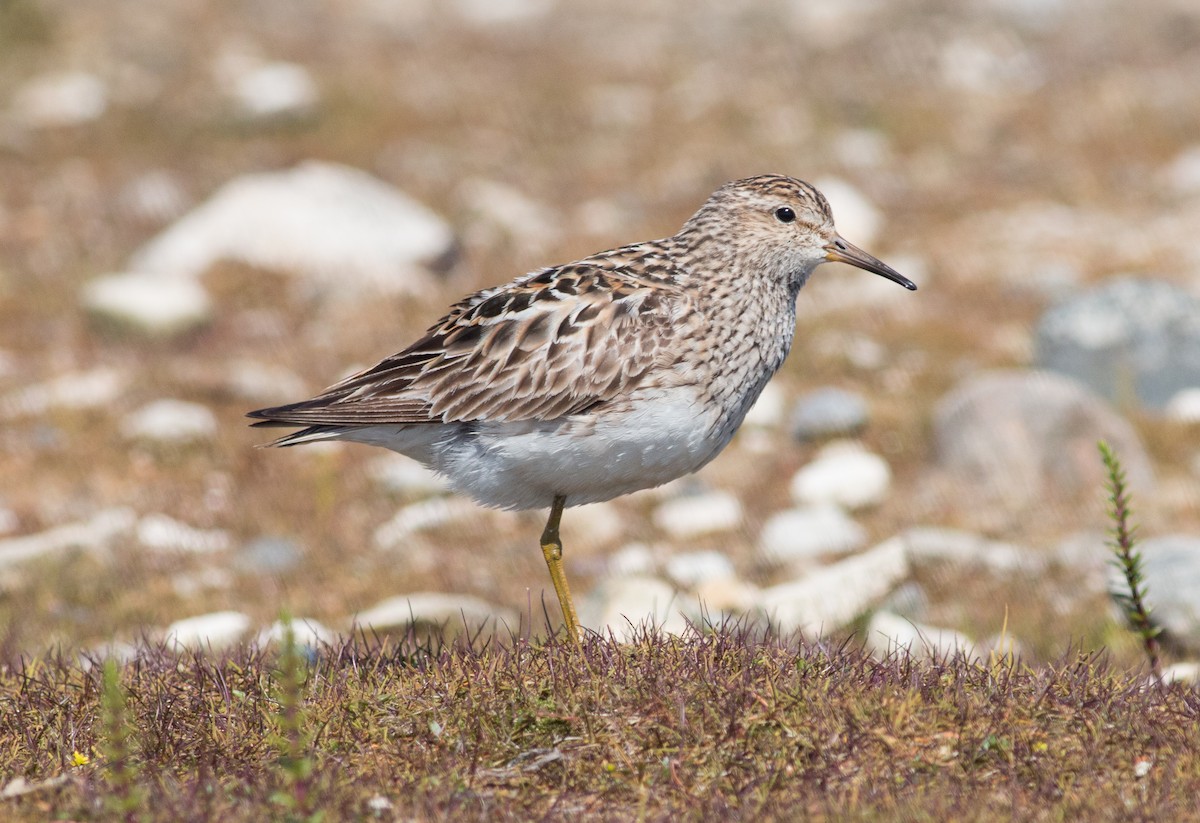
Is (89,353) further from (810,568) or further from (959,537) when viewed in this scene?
(959,537)

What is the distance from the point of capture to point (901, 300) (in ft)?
50.6

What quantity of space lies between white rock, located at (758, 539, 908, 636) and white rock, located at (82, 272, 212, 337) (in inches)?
300

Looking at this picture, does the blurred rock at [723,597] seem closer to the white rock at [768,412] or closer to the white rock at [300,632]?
the white rock at [300,632]

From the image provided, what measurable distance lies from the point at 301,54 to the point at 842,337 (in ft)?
37.8

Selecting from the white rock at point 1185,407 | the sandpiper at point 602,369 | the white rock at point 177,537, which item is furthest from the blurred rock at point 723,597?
the white rock at point 1185,407

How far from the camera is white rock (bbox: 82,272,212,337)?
14.5 m

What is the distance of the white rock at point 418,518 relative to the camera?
37.1 ft

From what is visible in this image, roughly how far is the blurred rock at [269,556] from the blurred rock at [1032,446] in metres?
5.24

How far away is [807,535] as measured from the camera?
1105cm

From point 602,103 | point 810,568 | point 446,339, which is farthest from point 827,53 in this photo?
point 446,339

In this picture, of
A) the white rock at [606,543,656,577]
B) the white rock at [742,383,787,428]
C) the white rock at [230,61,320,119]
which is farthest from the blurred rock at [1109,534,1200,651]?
the white rock at [230,61,320,119]

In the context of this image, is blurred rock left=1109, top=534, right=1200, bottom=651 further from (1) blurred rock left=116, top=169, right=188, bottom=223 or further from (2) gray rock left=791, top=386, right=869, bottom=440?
(1) blurred rock left=116, top=169, right=188, bottom=223

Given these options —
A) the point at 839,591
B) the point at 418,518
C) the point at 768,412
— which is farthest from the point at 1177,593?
the point at 418,518

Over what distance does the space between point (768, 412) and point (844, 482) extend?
1496 millimetres
